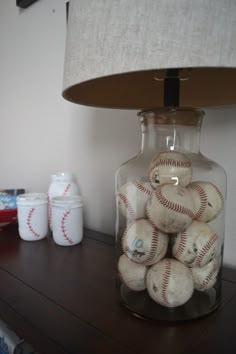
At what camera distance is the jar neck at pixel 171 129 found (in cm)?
44

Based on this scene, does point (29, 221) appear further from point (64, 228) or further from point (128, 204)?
point (128, 204)

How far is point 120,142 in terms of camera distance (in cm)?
81

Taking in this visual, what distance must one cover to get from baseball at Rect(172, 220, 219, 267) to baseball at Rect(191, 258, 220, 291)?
0.05ft

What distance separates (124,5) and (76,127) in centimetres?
68

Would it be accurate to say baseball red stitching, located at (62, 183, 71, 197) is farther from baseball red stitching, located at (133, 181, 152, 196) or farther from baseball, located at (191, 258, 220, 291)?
baseball, located at (191, 258, 220, 291)

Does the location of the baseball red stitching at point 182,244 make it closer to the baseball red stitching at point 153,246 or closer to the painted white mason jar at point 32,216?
the baseball red stitching at point 153,246

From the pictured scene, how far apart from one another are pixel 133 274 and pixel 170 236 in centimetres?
9

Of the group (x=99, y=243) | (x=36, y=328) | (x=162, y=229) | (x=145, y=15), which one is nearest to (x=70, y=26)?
(x=145, y=15)

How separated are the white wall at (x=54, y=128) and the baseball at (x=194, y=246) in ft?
0.82

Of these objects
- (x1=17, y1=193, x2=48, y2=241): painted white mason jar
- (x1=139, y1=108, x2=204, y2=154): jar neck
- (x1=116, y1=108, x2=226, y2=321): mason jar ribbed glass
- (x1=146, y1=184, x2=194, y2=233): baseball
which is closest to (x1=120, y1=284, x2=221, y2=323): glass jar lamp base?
(x1=116, y1=108, x2=226, y2=321): mason jar ribbed glass

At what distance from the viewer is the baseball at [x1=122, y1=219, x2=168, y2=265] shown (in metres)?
0.39

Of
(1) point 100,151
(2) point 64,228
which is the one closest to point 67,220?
(2) point 64,228

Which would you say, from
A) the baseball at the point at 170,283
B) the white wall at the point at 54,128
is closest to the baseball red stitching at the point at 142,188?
the baseball at the point at 170,283

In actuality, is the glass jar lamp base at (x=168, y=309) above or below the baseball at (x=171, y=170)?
below
